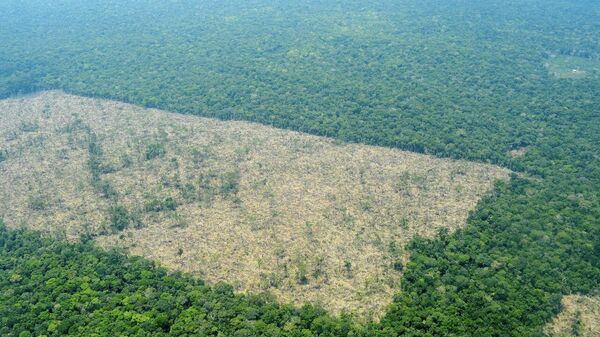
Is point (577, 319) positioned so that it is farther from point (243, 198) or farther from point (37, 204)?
point (37, 204)

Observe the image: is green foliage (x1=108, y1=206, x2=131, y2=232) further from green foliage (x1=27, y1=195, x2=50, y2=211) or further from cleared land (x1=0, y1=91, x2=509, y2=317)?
green foliage (x1=27, y1=195, x2=50, y2=211)

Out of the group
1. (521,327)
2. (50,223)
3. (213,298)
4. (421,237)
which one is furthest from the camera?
(50,223)

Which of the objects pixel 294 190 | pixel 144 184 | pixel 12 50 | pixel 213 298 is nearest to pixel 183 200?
pixel 144 184

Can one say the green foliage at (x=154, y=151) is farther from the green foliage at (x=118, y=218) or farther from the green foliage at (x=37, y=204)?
the green foliage at (x=37, y=204)

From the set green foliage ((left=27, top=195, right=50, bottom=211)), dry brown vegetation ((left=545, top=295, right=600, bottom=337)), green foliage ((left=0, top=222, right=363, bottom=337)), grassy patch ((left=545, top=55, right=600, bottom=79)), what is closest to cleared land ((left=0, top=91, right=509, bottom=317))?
green foliage ((left=27, top=195, right=50, bottom=211))

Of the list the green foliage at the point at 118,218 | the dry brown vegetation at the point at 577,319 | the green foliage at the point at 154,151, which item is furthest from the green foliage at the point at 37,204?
the dry brown vegetation at the point at 577,319

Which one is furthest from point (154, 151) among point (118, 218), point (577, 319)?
point (577, 319)

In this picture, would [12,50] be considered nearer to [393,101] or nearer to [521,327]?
[393,101]
